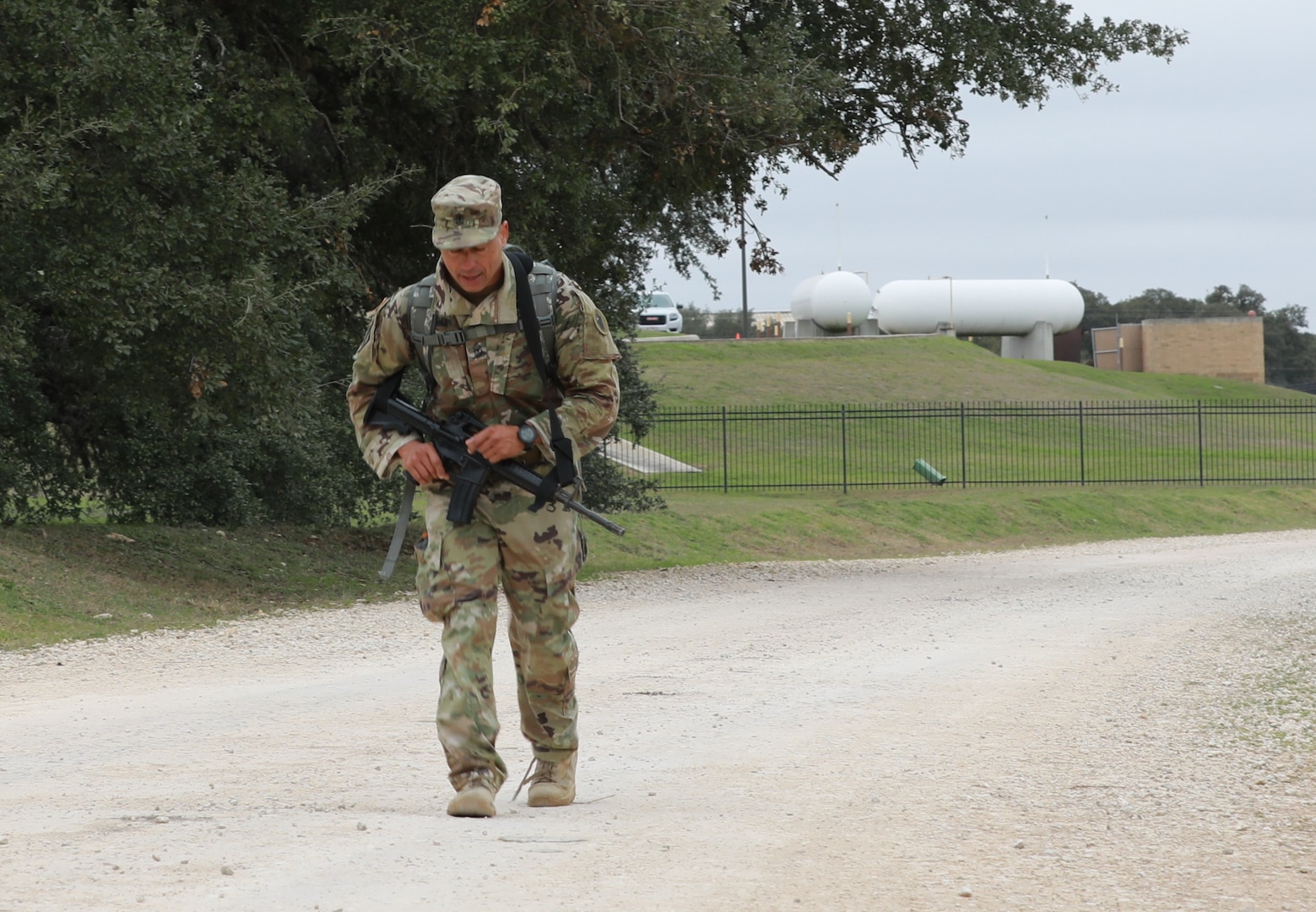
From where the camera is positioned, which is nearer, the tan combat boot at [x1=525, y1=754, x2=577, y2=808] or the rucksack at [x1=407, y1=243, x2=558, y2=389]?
the rucksack at [x1=407, y1=243, x2=558, y2=389]

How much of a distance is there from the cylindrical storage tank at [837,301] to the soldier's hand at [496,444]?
61.1 metres

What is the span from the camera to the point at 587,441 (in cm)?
581

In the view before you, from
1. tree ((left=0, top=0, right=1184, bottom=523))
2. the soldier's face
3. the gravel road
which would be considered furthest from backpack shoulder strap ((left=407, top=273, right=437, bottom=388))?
tree ((left=0, top=0, right=1184, bottom=523))

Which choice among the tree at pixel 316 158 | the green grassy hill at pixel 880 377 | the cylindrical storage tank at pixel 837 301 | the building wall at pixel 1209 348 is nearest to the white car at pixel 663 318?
the cylindrical storage tank at pixel 837 301

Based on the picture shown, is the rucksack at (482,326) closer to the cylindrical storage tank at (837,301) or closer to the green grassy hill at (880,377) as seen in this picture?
the green grassy hill at (880,377)

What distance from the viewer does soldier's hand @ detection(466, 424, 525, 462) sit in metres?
5.54

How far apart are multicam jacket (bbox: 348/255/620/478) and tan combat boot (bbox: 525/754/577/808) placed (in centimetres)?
110

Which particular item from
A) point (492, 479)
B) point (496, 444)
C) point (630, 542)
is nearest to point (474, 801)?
point (492, 479)

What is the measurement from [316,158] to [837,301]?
50.0 m

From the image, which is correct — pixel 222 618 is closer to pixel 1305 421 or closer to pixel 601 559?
pixel 601 559

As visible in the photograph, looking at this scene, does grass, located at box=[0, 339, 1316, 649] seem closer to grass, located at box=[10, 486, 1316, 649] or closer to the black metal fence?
grass, located at box=[10, 486, 1316, 649]

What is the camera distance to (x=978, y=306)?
65.2 meters

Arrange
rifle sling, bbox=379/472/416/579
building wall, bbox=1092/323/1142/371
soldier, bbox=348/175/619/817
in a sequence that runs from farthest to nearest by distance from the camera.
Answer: building wall, bbox=1092/323/1142/371, rifle sling, bbox=379/472/416/579, soldier, bbox=348/175/619/817

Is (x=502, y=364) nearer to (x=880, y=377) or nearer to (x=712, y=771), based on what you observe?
(x=712, y=771)
